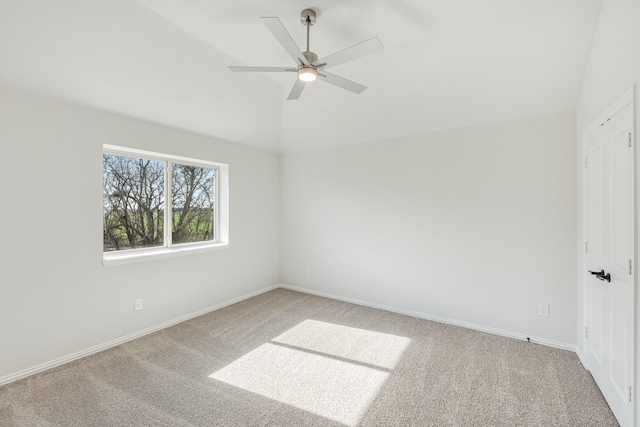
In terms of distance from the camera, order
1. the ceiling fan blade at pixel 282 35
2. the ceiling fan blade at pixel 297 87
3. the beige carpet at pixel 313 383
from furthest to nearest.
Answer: the ceiling fan blade at pixel 297 87, the beige carpet at pixel 313 383, the ceiling fan blade at pixel 282 35

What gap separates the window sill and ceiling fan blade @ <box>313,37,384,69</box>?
2658mm

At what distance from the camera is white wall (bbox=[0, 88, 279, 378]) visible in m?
2.28

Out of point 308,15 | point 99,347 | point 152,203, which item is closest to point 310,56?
point 308,15

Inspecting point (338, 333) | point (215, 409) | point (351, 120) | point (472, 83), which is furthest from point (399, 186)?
point (215, 409)

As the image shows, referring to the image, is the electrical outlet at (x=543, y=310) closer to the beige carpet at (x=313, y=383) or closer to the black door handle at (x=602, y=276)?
the beige carpet at (x=313, y=383)

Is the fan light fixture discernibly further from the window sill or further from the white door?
the window sill

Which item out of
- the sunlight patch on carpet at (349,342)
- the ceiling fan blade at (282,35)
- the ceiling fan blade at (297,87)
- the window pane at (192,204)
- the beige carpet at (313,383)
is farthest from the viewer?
the window pane at (192,204)

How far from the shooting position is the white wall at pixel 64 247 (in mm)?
2283

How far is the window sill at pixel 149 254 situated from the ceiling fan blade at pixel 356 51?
266cm

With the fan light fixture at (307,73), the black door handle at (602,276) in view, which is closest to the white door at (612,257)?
the black door handle at (602,276)

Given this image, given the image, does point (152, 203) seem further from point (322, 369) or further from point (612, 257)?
point (612, 257)

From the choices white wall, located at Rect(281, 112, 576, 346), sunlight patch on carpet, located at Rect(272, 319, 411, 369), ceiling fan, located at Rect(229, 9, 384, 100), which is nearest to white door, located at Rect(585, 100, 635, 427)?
white wall, located at Rect(281, 112, 576, 346)

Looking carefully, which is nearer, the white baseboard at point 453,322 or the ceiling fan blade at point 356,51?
the ceiling fan blade at point 356,51

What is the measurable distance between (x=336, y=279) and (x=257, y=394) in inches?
93.2
